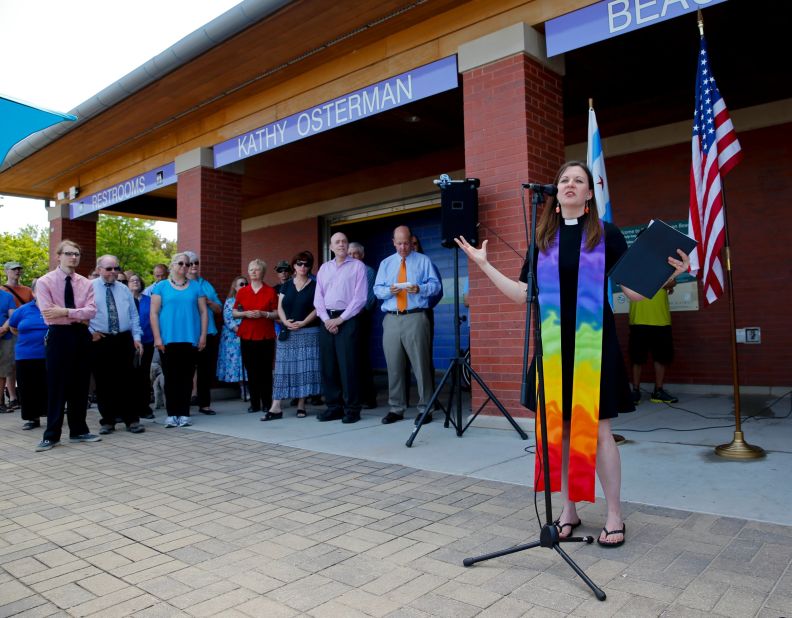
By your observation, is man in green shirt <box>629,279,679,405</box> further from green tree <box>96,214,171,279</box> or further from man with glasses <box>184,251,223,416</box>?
green tree <box>96,214,171,279</box>

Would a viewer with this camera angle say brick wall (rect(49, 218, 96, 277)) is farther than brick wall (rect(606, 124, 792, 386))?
Yes

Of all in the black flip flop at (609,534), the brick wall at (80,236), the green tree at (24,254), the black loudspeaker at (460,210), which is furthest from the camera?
the green tree at (24,254)

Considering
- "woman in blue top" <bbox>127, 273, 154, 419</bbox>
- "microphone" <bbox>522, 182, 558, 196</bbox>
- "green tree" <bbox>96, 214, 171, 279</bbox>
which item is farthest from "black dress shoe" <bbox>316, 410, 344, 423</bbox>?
"green tree" <bbox>96, 214, 171, 279</bbox>

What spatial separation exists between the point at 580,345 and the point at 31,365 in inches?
266

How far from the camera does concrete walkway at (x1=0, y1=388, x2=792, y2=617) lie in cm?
240

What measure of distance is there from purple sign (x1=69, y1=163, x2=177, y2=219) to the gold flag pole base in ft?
28.0

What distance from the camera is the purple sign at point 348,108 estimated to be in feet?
20.9

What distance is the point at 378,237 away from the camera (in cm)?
1234

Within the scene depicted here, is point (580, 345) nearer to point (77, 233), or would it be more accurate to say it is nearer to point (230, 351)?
point (230, 351)

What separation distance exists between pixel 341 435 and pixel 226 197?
5124 millimetres

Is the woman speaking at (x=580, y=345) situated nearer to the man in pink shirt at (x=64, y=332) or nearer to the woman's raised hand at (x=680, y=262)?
the woman's raised hand at (x=680, y=262)

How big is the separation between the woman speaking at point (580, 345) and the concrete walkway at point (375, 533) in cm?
36

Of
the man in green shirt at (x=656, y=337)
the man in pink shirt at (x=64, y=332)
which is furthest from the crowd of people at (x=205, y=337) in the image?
the man in green shirt at (x=656, y=337)

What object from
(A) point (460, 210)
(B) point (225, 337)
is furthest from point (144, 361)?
(A) point (460, 210)
